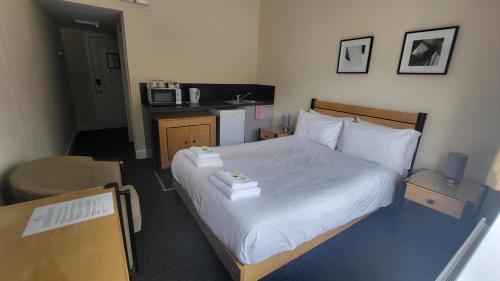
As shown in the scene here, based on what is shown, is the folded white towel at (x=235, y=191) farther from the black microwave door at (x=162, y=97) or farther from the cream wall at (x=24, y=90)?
the black microwave door at (x=162, y=97)

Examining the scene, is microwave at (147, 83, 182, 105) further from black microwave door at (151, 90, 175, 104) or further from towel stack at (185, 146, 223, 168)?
towel stack at (185, 146, 223, 168)

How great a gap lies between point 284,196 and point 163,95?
2.55 m

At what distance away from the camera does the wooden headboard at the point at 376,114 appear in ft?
7.35

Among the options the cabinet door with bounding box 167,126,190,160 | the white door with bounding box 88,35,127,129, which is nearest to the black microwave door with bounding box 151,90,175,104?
the cabinet door with bounding box 167,126,190,160

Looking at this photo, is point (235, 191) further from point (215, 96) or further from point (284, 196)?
point (215, 96)

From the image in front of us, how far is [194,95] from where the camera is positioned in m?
3.64

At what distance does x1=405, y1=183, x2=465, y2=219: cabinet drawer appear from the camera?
1.70 m

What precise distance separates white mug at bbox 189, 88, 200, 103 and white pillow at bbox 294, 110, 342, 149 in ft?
5.61

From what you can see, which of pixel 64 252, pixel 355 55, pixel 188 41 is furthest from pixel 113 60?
pixel 64 252

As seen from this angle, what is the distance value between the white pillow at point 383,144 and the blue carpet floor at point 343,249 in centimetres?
51

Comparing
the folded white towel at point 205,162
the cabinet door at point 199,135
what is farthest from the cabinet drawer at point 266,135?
the folded white towel at point 205,162

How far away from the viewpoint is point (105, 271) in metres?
0.72

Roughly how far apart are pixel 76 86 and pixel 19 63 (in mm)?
3528

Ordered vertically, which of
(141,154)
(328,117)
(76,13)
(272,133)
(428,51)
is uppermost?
(76,13)
